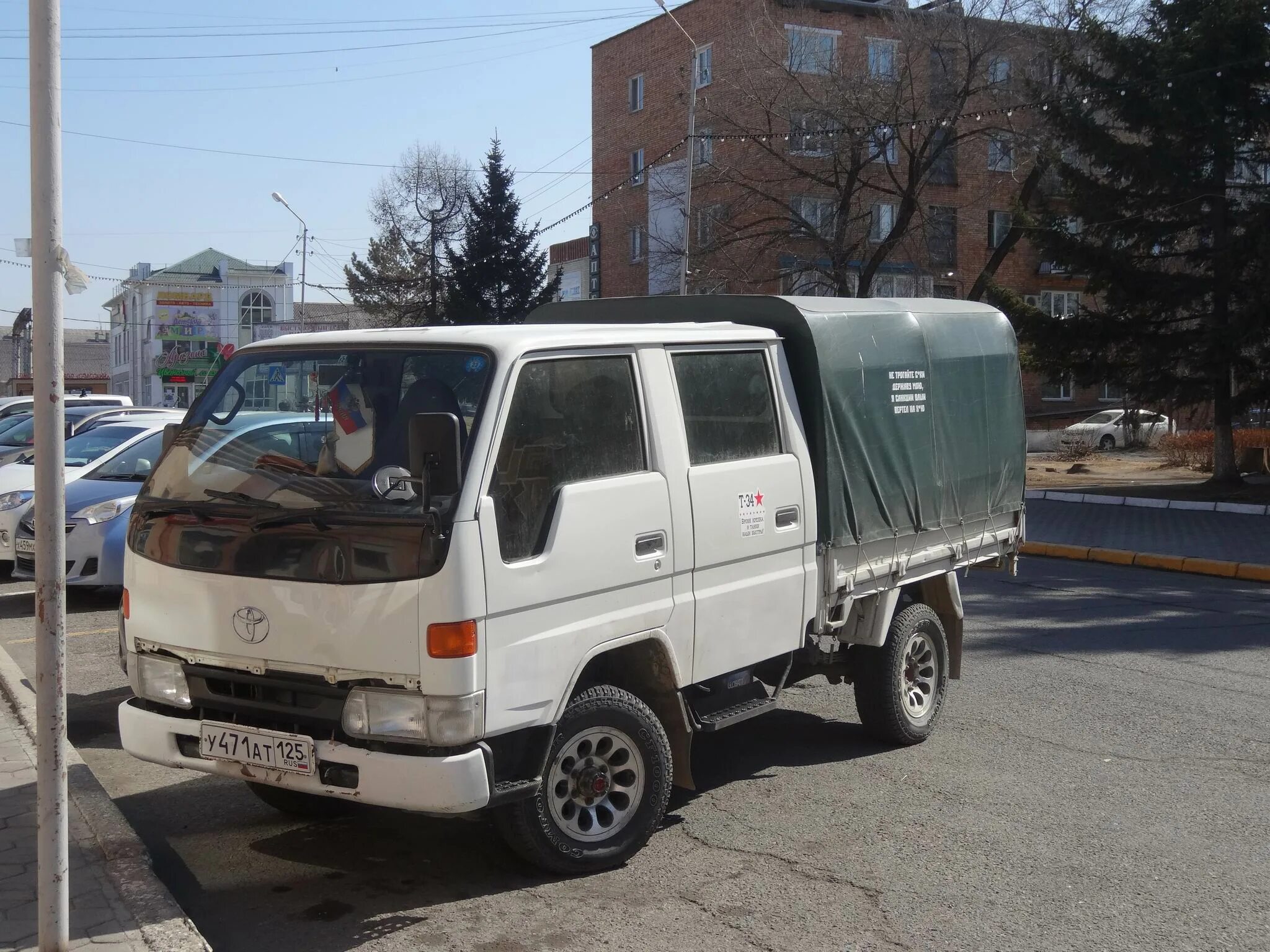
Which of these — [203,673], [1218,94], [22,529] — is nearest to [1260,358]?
[1218,94]

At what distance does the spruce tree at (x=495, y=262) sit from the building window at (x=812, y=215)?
1495 centimetres

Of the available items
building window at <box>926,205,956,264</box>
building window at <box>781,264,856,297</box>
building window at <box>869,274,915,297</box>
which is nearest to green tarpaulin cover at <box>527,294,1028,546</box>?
building window at <box>781,264,856,297</box>

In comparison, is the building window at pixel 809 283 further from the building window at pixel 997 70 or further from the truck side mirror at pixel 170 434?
the truck side mirror at pixel 170 434

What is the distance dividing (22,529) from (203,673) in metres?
7.36

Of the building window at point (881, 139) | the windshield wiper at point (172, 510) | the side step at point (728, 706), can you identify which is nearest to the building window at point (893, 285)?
the building window at point (881, 139)

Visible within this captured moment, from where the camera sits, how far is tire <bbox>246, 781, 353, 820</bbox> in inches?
217

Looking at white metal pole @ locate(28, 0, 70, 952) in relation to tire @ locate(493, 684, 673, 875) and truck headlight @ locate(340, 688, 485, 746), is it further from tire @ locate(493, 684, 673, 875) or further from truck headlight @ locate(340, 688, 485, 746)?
tire @ locate(493, 684, 673, 875)

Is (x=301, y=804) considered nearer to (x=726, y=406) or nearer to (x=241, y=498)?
(x=241, y=498)

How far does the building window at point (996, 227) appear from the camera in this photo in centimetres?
4481

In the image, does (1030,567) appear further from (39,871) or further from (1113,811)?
(39,871)

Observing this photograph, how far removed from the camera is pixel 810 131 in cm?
3011

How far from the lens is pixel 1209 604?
1176 centimetres

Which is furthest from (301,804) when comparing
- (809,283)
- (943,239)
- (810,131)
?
(943,239)

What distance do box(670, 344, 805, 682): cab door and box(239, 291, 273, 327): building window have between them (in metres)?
73.5
